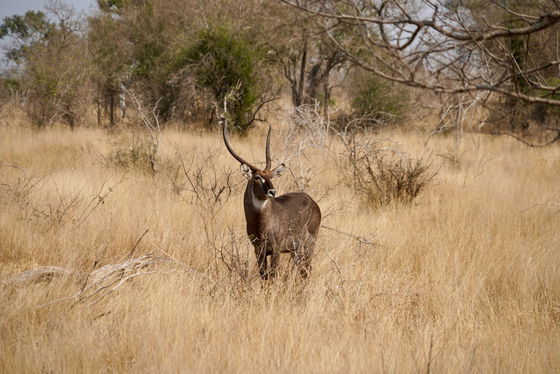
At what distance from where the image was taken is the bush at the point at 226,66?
13.8 metres

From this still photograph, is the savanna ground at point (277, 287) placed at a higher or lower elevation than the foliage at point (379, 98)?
lower

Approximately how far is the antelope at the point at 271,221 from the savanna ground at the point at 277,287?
0.18 metres

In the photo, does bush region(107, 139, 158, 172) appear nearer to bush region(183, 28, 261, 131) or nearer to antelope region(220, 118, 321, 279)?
antelope region(220, 118, 321, 279)

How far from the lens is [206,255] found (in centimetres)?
440

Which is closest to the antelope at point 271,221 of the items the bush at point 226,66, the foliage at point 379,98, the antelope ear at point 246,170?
the antelope ear at point 246,170

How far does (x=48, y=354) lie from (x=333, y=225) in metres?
3.70

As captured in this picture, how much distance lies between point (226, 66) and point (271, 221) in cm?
1109

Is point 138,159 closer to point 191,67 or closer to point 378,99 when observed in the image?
point 191,67

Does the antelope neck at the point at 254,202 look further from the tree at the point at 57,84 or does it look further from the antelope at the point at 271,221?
the tree at the point at 57,84

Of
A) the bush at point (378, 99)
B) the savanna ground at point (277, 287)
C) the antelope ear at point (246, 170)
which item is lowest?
the savanna ground at point (277, 287)

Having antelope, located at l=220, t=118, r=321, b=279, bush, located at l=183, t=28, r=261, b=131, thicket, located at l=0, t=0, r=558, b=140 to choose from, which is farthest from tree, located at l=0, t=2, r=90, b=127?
antelope, located at l=220, t=118, r=321, b=279

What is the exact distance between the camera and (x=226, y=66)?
1398 centimetres

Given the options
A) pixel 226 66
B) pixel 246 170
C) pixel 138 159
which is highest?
pixel 226 66

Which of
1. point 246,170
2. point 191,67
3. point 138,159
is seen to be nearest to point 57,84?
point 191,67
